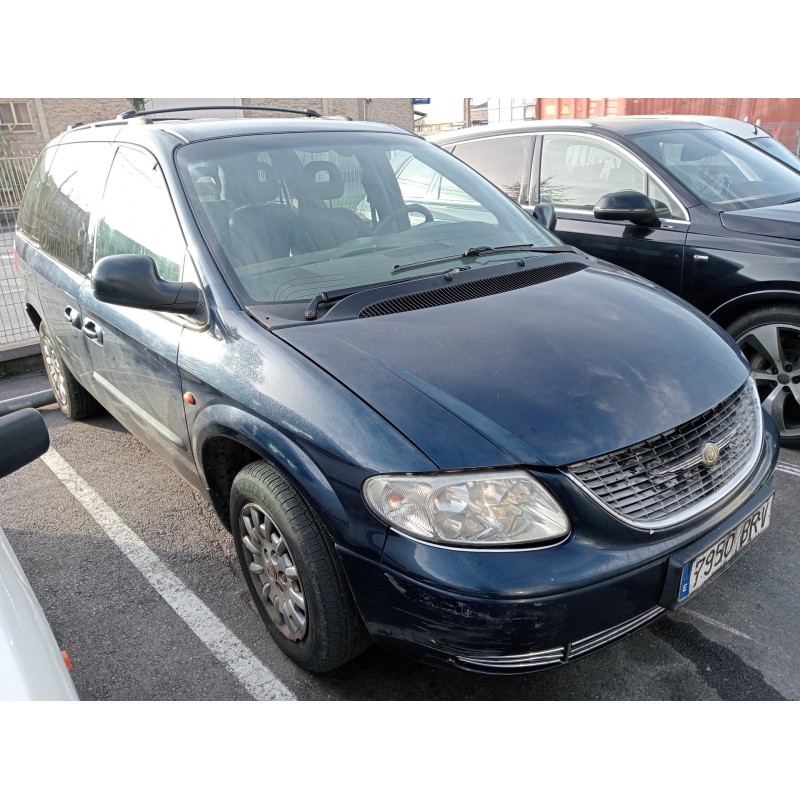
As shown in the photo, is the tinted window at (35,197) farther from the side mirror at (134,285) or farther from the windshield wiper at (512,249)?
the windshield wiper at (512,249)

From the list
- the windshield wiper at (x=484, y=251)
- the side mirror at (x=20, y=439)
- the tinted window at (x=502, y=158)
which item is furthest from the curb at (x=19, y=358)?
the side mirror at (x=20, y=439)

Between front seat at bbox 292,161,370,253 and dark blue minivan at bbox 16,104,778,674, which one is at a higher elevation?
front seat at bbox 292,161,370,253

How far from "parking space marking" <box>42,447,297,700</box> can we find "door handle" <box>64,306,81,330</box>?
0.97m

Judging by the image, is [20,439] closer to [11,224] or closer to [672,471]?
[672,471]

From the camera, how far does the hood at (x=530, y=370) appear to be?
195 cm

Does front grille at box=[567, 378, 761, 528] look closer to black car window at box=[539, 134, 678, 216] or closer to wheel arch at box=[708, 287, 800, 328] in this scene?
wheel arch at box=[708, 287, 800, 328]

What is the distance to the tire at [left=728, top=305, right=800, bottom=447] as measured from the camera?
381 centimetres

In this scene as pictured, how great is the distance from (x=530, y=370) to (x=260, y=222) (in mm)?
1281

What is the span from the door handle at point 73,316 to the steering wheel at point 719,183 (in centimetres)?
373

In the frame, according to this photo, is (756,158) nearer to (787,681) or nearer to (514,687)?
(787,681)

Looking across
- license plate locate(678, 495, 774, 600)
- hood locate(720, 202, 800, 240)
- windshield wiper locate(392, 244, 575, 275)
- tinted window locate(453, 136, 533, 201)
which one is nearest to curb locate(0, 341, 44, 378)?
tinted window locate(453, 136, 533, 201)

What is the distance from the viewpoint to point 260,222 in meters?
2.76

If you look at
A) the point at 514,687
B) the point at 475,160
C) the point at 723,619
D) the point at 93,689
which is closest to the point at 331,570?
the point at 514,687

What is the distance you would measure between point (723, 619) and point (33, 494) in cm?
360
